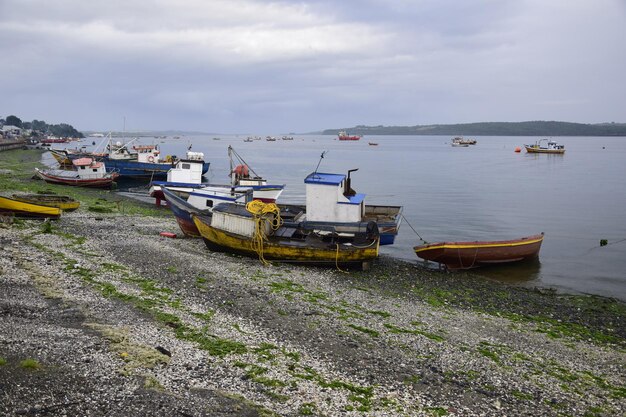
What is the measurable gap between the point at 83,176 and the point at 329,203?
35614 millimetres

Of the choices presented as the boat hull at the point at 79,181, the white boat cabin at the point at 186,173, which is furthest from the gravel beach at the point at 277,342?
the boat hull at the point at 79,181

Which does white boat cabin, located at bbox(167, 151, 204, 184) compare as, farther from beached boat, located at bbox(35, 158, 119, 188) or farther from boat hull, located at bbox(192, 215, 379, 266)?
boat hull, located at bbox(192, 215, 379, 266)

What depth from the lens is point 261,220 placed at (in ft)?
68.7

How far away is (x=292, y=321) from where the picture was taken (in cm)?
1315

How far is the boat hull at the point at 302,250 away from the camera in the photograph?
19.8 m

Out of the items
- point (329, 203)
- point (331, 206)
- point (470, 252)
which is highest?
point (329, 203)

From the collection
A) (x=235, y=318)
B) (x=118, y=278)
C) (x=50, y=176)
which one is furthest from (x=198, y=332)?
(x=50, y=176)

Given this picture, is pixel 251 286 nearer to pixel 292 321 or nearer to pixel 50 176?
pixel 292 321

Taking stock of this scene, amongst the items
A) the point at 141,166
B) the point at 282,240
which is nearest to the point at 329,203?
the point at 282,240

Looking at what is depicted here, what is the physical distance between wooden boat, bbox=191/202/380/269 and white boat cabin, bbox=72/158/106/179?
103 feet

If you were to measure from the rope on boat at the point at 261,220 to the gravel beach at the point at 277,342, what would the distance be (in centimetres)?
131

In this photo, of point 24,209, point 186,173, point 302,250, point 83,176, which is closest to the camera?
point 302,250

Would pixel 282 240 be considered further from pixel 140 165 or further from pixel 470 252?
pixel 140 165

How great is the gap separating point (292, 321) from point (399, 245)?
16.4 m
